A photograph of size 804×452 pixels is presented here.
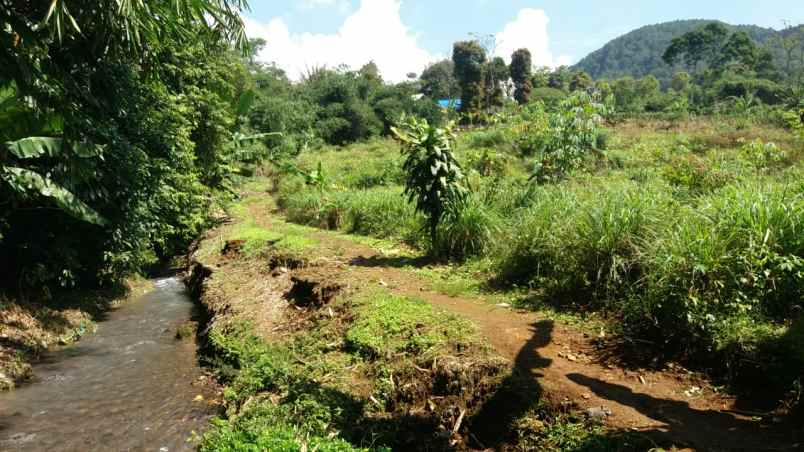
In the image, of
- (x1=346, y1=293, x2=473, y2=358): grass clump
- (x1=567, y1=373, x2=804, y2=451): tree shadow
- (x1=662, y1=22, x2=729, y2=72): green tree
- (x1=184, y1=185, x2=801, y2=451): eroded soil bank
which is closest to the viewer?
(x1=567, y1=373, x2=804, y2=451): tree shadow

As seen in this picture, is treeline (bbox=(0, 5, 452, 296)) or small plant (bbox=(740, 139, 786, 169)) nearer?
treeline (bbox=(0, 5, 452, 296))

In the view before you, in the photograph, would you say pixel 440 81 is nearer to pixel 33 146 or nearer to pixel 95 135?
pixel 95 135

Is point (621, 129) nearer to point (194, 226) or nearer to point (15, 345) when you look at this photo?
point (194, 226)

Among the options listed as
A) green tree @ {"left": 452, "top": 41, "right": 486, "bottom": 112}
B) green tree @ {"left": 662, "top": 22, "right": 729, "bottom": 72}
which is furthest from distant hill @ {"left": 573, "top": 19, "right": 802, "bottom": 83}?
green tree @ {"left": 452, "top": 41, "right": 486, "bottom": 112}

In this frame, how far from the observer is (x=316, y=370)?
238 inches

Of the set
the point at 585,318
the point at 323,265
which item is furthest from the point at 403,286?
the point at 585,318

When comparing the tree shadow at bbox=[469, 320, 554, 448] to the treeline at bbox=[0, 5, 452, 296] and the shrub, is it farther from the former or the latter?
the treeline at bbox=[0, 5, 452, 296]

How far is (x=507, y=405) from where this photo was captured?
459cm

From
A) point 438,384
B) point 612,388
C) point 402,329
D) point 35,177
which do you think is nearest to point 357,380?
point 402,329

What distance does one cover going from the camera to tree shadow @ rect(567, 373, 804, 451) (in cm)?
363

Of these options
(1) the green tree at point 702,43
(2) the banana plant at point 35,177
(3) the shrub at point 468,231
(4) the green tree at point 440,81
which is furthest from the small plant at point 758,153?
(1) the green tree at point 702,43

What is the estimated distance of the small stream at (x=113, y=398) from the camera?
217 inches

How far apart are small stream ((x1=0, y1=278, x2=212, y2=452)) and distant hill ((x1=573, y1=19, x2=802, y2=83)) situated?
479ft

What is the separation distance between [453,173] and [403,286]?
2225mm
